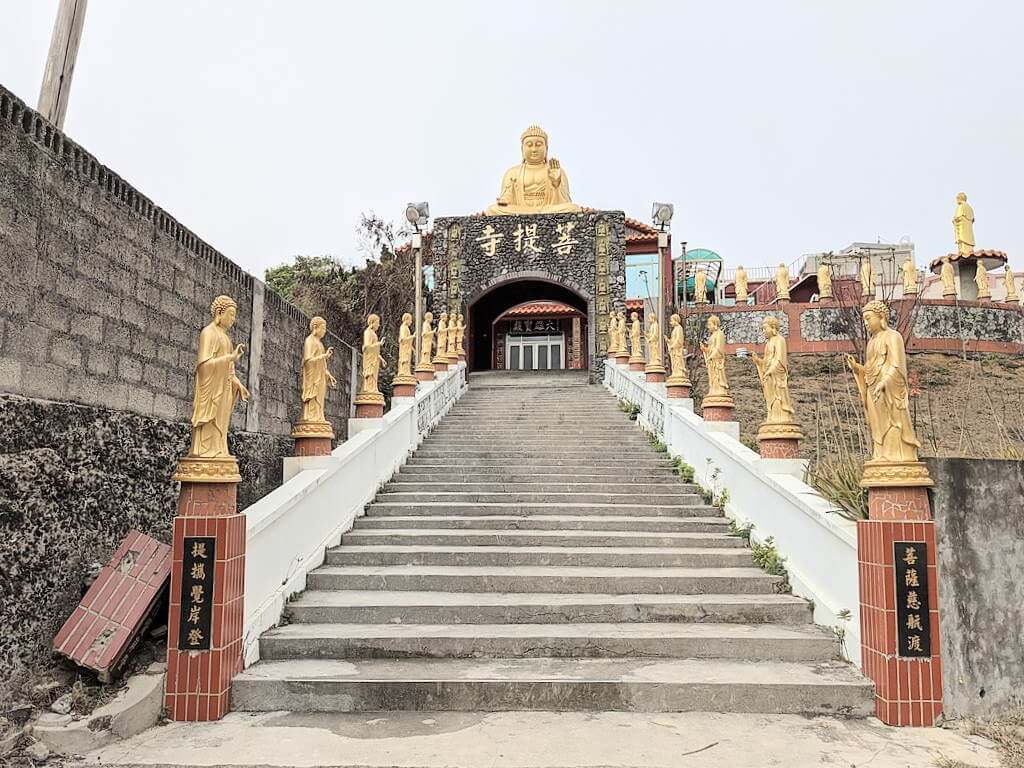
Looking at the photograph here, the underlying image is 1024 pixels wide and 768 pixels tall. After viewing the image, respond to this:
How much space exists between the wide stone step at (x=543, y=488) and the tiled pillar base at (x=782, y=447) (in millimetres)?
1562

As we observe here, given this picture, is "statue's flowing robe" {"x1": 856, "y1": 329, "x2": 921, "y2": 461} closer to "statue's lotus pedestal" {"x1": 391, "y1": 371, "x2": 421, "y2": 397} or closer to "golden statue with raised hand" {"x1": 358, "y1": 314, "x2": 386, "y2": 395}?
"golden statue with raised hand" {"x1": 358, "y1": 314, "x2": 386, "y2": 395}

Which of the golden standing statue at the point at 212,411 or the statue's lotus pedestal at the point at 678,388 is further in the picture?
the statue's lotus pedestal at the point at 678,388

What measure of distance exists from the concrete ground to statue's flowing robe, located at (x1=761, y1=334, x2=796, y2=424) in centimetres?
268

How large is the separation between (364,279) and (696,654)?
18695 mm

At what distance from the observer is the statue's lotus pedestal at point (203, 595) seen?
403 cm

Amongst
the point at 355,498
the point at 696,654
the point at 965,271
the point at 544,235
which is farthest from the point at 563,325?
the point at 696,654

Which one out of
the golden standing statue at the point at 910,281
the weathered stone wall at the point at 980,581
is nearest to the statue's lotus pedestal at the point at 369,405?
the weathered stone wall at the point at 980,581

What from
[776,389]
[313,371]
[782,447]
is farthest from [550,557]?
[313,371]

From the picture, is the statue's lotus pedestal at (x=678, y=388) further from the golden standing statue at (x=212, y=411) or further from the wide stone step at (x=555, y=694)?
the golden standing statue at (x=212, y=411)

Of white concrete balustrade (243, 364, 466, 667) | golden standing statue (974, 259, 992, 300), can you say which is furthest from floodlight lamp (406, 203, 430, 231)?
golden standing statue (974, 259, 992, 300)

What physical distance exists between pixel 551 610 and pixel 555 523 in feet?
5.50

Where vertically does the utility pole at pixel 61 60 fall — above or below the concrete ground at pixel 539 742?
above

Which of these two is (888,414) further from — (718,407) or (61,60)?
(61,60)

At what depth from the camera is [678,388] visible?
363 inches
